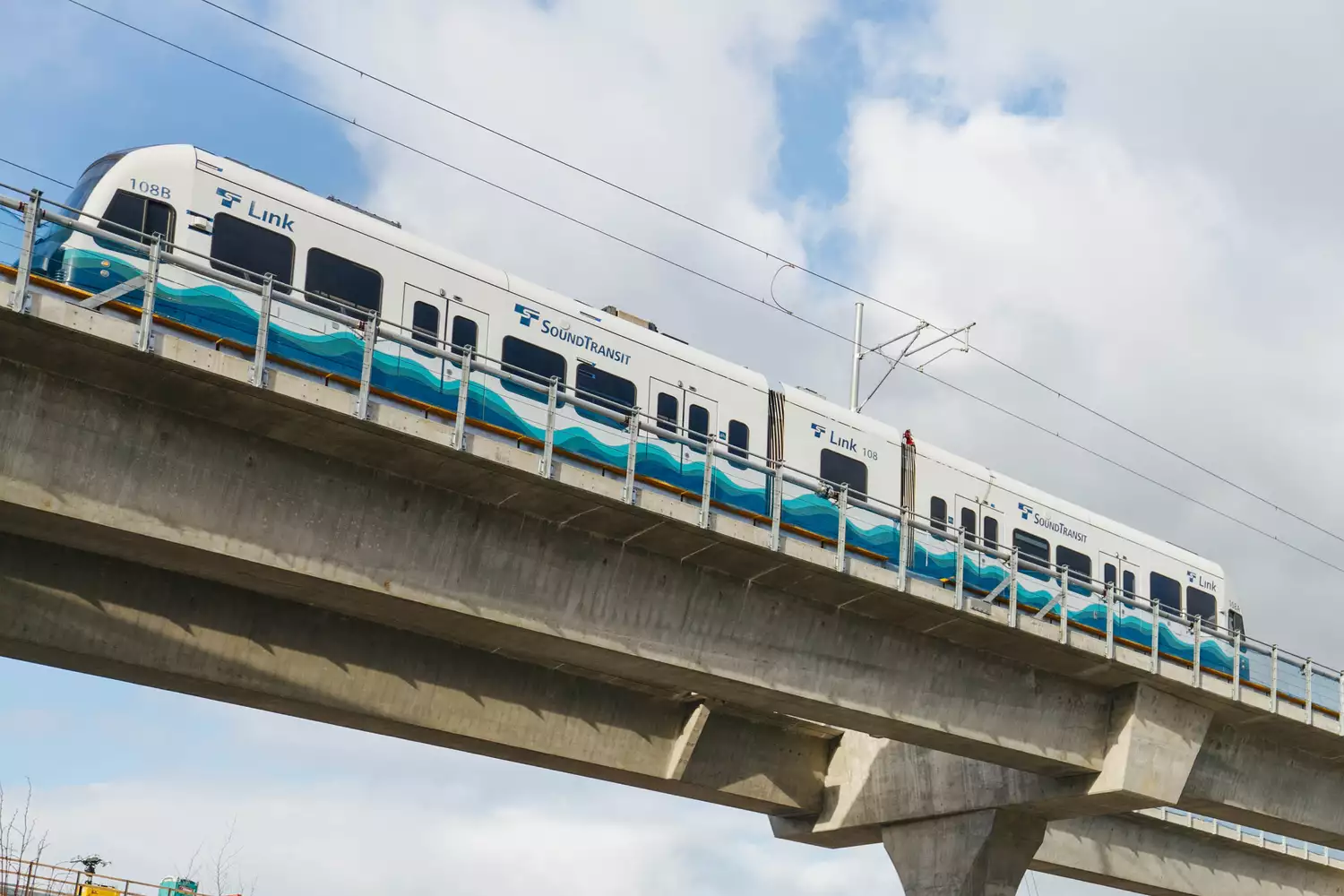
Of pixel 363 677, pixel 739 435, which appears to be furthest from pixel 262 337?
pixel 739 435

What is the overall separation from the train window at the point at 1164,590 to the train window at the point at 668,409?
1703cm

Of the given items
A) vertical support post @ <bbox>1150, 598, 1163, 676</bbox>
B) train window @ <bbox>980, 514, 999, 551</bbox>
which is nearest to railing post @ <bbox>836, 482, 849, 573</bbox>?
vertical support post @ <bbox>1150, 598, 1163, 676</bbox>

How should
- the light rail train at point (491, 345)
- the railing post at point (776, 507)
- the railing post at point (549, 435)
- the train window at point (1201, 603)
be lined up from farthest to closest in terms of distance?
the train window at point (1201, 603), the railing post at point (776, 507), the railing post at point (549, 435), the light rail train at point (491, 345)

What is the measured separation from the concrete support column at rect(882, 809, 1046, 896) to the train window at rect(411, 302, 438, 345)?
15226mm

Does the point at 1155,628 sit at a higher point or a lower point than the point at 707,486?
lower

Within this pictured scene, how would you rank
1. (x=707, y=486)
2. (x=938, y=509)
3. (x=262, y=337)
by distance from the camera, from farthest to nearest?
(x=938, y=509) → (x=707, y=486) → (x=262, y=337)

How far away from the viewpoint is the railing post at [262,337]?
18438mm

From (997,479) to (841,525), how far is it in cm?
1166

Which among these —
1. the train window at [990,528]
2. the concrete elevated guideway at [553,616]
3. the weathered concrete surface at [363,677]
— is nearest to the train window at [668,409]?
the concrete elevated guideway at [553,616]

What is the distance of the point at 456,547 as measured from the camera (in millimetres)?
20984

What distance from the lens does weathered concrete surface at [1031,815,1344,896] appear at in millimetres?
38750

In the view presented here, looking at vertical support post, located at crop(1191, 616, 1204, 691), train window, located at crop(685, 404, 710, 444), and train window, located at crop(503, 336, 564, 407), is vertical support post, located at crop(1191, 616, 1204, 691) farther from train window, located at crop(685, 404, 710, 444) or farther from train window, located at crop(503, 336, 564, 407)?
train window, located at crop(503, 336, 564, 407)

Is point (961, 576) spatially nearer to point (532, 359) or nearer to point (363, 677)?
point (532, 359)

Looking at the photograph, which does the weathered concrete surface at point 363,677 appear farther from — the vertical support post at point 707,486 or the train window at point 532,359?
the vertical support post at point 707,486
